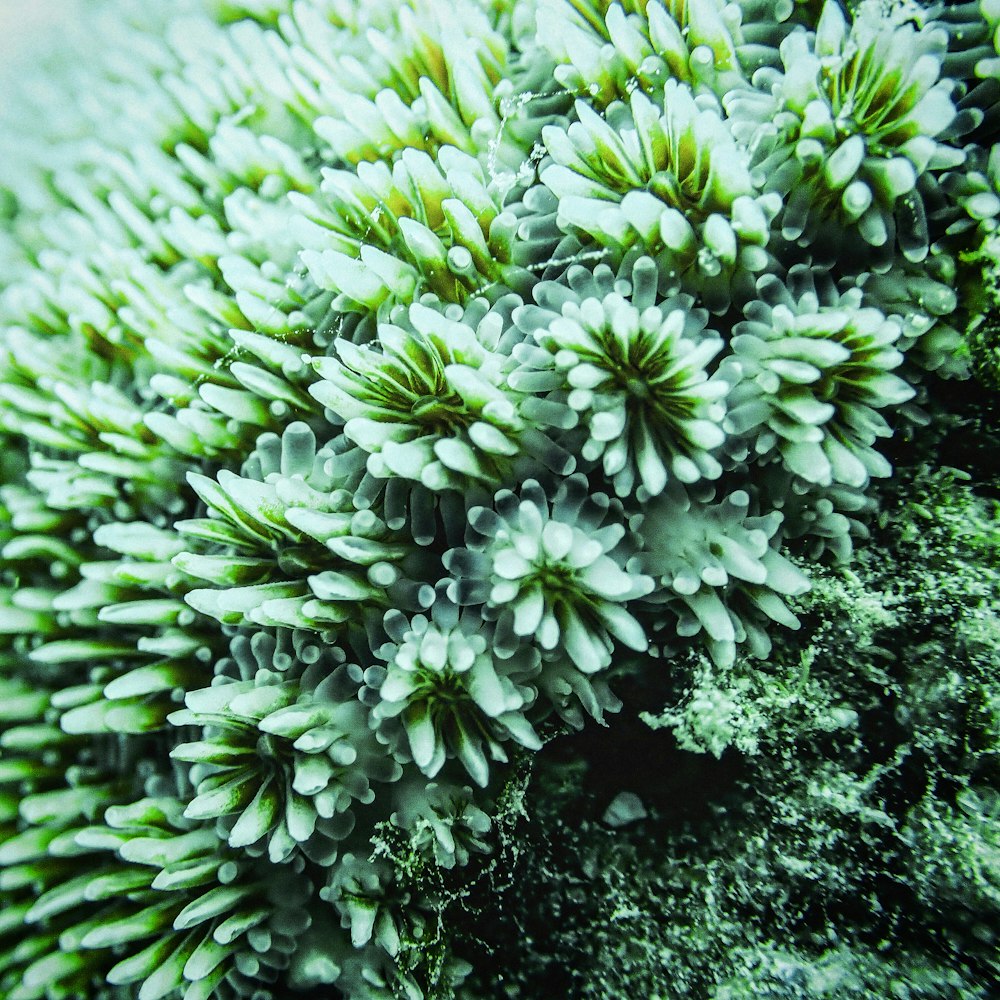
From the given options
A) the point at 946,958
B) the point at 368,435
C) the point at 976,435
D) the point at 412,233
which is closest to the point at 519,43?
the point at 412,233

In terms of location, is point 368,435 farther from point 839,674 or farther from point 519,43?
point 519,43

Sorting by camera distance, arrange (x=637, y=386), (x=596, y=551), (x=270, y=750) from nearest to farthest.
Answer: (x=596, y=551), (x=637, y=386), (x=270, y=750)

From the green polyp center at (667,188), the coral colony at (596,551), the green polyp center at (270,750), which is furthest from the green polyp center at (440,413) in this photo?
the green polyp center at (270,750)

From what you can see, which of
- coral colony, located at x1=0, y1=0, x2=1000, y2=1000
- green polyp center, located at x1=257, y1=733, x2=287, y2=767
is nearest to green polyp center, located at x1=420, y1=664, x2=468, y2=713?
coral colony, located at x1=0, y1=0, x2=1000, y2=1000

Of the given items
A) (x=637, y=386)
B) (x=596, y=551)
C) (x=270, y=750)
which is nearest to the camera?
(x=596, y=551)

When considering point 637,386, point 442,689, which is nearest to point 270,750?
point 442,689

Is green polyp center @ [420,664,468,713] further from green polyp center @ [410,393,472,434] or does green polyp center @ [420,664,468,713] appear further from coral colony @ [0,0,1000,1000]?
green polyp center @ [410,393,472,434]

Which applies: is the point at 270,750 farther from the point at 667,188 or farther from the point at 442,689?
the point at 667,188

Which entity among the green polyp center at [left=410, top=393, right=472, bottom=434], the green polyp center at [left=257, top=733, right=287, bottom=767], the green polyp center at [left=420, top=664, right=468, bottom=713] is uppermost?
the green polyp center at [left=410, top=393, right=472, bottom=434]

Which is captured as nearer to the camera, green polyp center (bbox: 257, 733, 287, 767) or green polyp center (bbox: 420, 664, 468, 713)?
green polyp center (bbox: 420, 664, 468, 713)
